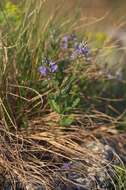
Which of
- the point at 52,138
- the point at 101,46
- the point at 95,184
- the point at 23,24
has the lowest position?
the point at 95,184

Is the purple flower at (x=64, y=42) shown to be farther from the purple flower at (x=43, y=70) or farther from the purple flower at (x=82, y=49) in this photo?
the purple flower at (x=43, y=70)

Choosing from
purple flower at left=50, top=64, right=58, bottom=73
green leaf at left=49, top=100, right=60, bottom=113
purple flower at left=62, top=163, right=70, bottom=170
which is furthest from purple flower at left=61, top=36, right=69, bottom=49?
purple flower at left=62, top=163, right=70, bottom=170

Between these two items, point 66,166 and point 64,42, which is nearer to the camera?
point 66,166

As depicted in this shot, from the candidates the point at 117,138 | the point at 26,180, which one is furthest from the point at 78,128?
the point at 26,180

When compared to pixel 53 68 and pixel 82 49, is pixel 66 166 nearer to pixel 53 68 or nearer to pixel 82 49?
pixel 53 68

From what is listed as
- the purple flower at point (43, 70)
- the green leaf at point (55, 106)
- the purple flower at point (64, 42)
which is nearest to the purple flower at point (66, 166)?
the green leaf at point (55, 106)

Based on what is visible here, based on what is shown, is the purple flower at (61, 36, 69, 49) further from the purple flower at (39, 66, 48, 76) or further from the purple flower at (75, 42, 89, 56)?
the purple flower at (39, 66, 48, 76)

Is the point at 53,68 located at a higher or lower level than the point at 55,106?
higher

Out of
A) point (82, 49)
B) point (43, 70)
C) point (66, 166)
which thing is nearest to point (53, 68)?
point (43, 70)

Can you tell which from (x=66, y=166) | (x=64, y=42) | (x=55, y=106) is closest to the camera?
(x=66, y=166)

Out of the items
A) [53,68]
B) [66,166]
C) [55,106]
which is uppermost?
[53,68]

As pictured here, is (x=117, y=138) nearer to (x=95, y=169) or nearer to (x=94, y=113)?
(x=94, y=113)
